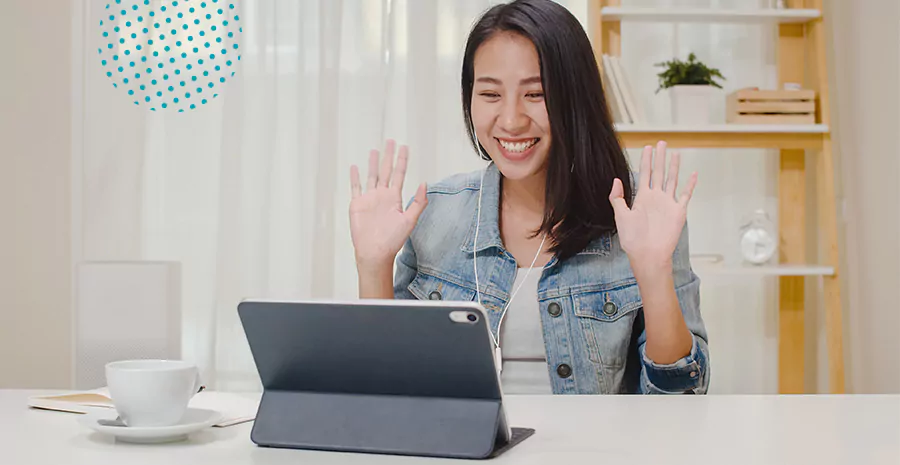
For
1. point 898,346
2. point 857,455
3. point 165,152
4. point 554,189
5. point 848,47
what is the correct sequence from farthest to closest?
point 165,152 < point 848,47 < point 898,346 < point 554,189 < point 857,455

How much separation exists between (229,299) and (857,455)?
95.1 inches

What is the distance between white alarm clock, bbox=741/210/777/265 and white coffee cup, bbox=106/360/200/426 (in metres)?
2.17

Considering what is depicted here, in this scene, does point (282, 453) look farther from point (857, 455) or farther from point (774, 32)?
point (774, 32)

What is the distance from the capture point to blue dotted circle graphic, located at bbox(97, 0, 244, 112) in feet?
9.92

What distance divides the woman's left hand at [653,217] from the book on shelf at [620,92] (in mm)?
1298

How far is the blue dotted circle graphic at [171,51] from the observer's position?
9.92 feet

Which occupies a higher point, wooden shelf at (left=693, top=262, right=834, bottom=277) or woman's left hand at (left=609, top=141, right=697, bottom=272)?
woman's left hand at (left=609, top=141, right=697, bottom=272)

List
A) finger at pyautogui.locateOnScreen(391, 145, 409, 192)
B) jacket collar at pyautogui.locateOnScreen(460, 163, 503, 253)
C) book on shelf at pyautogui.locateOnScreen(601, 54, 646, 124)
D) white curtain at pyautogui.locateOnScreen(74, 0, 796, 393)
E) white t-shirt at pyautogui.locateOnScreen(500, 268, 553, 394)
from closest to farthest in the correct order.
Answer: finger at pyautogui.locateOnScreen(391, 145, 409, 192) → white t-shirt at pyautogui.locateOnScreen(500, 268, 553, 394) → jacket collar at pyautogui.locateOnScreen(460, 163, 503, 253) → book on shelf at pyautogui.locateOnScreen(601, 54, 646, 124) → white curtain at pyautogui.locateOnScreen(74, 0, 796, 393)

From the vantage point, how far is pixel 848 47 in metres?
2.83

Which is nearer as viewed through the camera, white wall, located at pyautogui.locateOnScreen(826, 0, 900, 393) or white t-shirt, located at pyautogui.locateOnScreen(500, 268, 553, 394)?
white t-shirt, located at pyautogui.locateOnScreen(500, 268, 553, 394)

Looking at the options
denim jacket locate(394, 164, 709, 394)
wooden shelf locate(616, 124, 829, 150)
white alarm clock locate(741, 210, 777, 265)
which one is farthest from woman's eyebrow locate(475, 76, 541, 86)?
Result: white alarm clock locate(741, 210, 777, 265)

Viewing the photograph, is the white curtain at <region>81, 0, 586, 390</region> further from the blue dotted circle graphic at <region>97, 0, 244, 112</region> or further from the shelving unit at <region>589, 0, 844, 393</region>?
the shelving unit at <region>589, 0, 844, 393</region>

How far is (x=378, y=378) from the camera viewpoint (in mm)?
917

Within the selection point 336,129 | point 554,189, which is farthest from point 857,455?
point 336,129
